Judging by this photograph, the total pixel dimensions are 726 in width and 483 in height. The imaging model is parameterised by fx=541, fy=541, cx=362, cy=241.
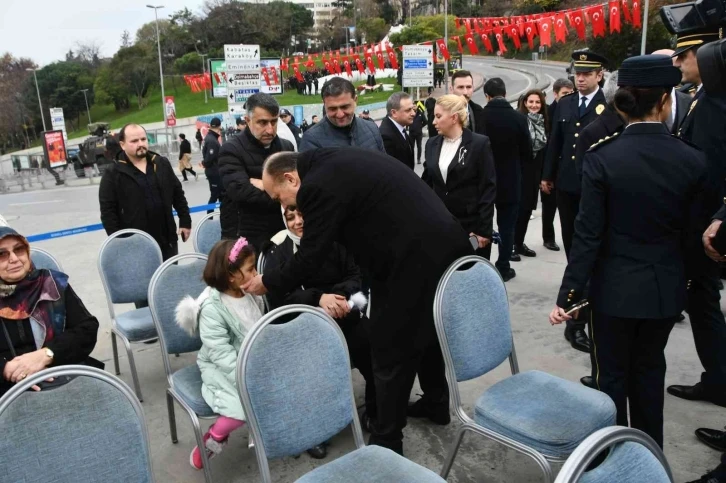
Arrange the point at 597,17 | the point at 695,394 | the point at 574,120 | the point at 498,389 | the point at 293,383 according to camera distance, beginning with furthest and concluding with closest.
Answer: the point at 597,17
the point at 574,120
the point at 695,394
the point at 498,389
the point at 293,383

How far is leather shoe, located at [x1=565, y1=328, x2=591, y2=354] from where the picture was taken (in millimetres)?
3746

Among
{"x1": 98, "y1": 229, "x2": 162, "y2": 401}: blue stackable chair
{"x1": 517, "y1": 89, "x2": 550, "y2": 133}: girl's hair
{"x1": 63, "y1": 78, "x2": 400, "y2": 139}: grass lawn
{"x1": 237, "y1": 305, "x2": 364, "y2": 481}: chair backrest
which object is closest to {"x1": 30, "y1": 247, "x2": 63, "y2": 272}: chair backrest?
{"x1": 98, "y1": 229, "x2": 162, "y2": 401}: blue stackable chair

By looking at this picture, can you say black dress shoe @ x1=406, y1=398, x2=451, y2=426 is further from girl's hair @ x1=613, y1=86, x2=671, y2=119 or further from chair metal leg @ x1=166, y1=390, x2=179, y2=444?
girl's hair @ x1=613, y1=86, x2=671, y2=119

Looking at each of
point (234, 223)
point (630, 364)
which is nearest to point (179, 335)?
point (234, 223)

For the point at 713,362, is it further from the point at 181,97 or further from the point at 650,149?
the point at 181,97

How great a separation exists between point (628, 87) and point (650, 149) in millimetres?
263

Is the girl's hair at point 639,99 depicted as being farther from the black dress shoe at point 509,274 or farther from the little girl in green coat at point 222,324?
the black dress shoe at point 509,274

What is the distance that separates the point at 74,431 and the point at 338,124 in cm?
260

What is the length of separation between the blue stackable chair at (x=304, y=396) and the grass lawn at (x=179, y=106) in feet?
149

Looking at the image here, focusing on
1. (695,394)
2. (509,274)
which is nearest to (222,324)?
(695,394)

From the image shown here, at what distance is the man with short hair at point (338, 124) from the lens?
3.57 m

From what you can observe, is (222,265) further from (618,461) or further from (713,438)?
(713,438)

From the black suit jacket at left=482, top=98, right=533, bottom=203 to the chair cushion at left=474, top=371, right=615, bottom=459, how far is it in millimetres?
2735

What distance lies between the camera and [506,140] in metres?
4.84
